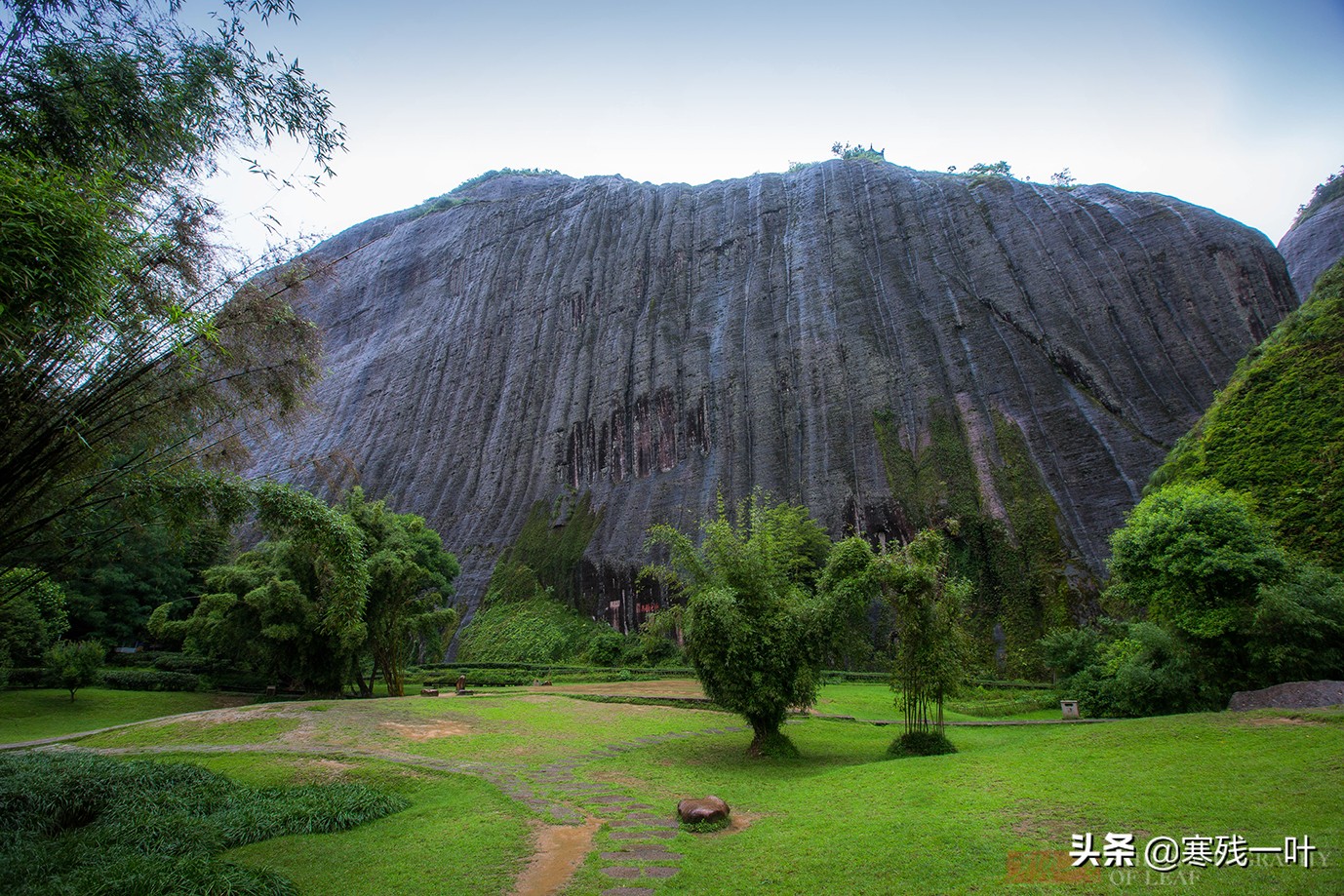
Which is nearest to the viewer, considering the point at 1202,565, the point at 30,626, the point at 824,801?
the point at 824,801

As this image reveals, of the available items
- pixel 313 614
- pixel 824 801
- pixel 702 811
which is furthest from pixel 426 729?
pixel 824 801

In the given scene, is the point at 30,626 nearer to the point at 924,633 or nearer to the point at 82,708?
the point at 82,708

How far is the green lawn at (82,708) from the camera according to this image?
16.5 m

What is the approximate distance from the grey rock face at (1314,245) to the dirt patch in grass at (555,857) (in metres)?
42.4

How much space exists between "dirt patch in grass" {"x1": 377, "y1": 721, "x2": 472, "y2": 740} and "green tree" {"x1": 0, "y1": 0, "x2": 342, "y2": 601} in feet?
20.3

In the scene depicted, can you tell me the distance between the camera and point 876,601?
87.2 ft

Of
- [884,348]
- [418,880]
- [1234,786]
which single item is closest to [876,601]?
[884,348]

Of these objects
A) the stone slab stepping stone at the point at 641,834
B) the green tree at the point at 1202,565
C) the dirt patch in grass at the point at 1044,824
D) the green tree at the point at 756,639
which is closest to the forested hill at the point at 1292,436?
the green tree at the point at 1202,565

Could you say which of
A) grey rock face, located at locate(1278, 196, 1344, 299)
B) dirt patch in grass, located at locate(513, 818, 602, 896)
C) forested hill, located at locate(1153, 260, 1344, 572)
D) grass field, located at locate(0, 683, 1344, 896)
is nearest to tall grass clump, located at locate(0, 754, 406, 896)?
grass field, located at locate(0, 683, 1344, 896)

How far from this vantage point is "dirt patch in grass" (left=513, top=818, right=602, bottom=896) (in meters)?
5.14

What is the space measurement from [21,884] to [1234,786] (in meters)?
9.83

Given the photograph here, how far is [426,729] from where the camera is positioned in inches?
504

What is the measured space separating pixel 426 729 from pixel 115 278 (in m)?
10.3

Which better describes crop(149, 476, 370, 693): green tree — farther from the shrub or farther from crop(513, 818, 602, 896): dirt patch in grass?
crop(513, 818, 602, 896): dirt patch in grass
